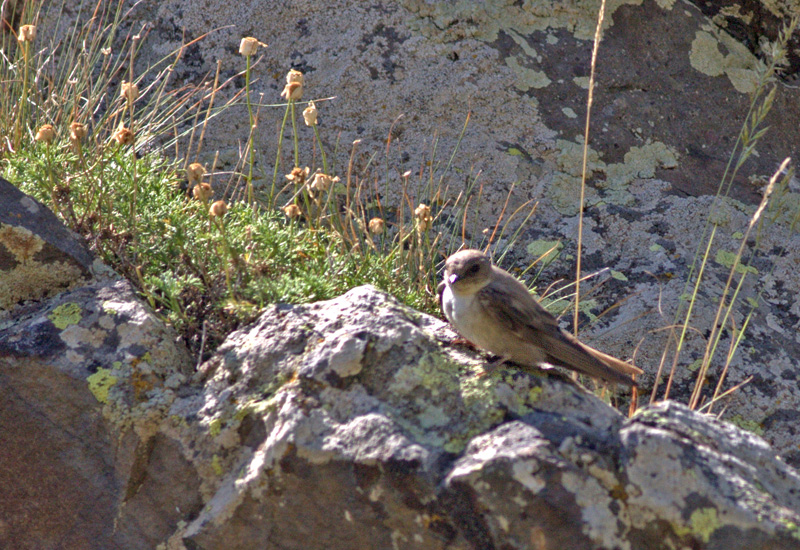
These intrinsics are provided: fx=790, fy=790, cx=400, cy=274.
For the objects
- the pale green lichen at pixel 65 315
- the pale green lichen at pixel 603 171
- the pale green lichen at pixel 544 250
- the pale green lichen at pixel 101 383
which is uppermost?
the pale green lichen at pixel 65 315

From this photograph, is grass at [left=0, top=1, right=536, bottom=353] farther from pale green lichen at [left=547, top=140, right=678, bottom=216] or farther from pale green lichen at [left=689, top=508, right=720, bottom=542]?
pale green lichen at [left=689, top=508, right=720, bottom=542]

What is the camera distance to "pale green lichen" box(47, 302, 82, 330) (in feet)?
10.3

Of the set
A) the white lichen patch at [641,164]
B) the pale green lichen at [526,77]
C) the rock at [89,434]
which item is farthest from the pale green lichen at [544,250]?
the rock at [89,434]

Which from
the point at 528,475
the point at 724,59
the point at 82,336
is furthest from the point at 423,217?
the point at 724,59

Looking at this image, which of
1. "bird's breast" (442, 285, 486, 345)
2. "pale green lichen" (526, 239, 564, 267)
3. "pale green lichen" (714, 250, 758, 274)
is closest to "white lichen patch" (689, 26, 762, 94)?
"pale green lichen" (714, 250, 758, 274)

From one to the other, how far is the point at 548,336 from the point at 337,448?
41.0 inches

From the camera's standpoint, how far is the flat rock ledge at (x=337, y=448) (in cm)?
237

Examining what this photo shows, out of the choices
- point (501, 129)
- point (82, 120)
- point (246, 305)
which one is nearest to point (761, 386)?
point (501, 129)

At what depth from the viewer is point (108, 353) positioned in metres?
3.07

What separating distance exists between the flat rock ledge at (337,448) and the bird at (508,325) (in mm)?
110

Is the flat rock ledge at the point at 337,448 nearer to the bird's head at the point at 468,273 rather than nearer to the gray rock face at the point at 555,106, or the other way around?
the bird's head at the point at 468,273

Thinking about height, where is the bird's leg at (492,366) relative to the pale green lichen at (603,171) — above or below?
above

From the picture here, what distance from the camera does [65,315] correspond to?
3172mm

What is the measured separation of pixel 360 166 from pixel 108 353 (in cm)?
241
